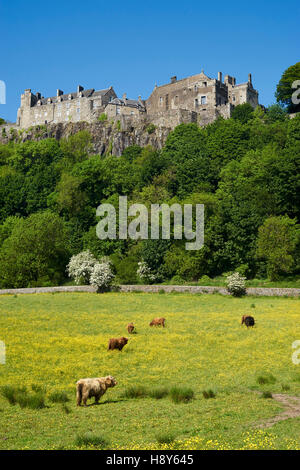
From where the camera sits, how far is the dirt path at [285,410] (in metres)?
13.0

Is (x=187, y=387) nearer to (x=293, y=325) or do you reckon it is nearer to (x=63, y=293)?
(x=293, y=325)

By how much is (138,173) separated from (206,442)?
7132cm

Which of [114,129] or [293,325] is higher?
[114,129]

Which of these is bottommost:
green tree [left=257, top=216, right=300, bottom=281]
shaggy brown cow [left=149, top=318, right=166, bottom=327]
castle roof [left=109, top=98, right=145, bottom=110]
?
shaggy brown cow [left=149, top=318, right=166, bottom=327]

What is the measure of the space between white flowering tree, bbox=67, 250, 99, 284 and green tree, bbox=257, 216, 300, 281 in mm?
19412

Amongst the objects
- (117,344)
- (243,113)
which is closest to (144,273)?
(117,344)

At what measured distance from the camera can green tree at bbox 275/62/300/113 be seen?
9225cm

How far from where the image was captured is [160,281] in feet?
182

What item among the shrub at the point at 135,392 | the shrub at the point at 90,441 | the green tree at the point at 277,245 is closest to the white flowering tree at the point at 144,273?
the green tree at the point at 277,245

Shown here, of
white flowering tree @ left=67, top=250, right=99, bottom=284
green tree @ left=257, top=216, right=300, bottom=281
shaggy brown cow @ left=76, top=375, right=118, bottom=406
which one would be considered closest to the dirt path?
shaggy brown cow @ left=76, top=375, right=118, bottom=406

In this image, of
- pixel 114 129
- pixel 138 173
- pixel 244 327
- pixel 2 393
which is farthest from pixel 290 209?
pixel 2 393

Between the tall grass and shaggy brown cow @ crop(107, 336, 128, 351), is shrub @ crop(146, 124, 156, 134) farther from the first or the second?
the tall grass

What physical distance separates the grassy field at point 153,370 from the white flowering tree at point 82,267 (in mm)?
16990

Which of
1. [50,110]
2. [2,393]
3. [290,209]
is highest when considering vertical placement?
[50,110]
